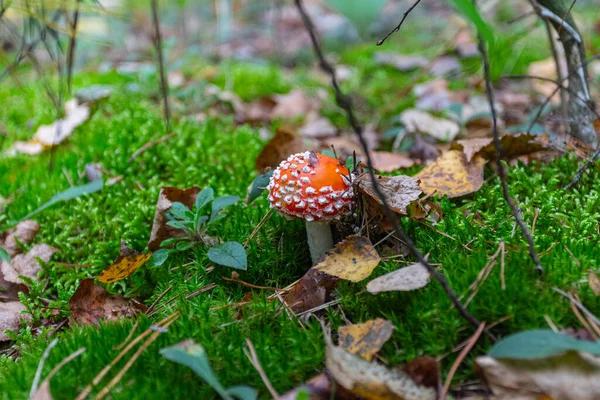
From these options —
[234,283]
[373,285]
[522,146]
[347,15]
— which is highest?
[347,15]

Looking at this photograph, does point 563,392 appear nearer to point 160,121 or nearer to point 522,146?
point 522,146

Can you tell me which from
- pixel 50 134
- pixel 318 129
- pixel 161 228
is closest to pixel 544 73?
pixel 318 129

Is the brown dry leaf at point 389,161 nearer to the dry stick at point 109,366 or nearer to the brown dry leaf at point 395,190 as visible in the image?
the brown dry leaf at point 395,190

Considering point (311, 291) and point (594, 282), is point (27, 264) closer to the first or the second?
point (311, 291)

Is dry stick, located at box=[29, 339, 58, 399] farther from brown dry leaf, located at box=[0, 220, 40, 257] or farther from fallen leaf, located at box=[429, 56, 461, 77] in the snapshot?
fallen leaf, located at box=[429, 56, 461, 77]

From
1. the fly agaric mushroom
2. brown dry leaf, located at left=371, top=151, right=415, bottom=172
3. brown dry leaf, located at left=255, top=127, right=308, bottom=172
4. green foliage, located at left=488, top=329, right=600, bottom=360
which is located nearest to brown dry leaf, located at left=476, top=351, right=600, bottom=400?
green foliage, located at left=488, top=329, right=600, bottom=360

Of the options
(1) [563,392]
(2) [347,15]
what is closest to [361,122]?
(1) [563,392]

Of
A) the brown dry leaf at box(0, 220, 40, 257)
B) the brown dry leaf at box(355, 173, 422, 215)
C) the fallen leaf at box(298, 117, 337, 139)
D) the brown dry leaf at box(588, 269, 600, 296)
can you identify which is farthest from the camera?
the fallen leaf at box(298, 117, 337, 139)
